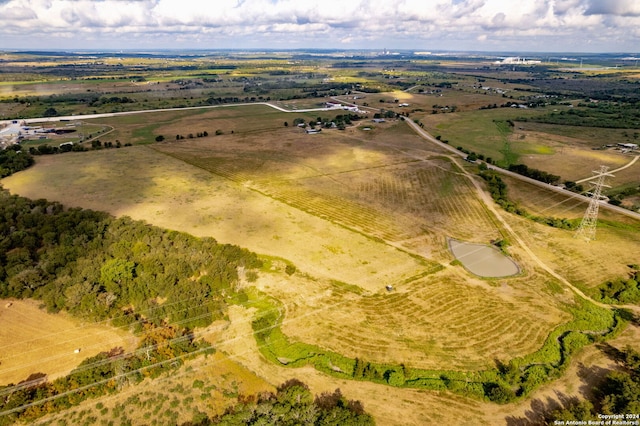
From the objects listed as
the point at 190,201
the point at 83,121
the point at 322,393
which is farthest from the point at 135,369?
the point at 83,121

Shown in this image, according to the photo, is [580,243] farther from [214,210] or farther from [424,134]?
[424,134]

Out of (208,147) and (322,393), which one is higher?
(208,147)

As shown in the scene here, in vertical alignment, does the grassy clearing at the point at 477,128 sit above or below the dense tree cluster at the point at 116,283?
above

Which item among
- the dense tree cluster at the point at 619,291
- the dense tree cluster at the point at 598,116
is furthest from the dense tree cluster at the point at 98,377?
the dense tree cluster at the point at 598,116

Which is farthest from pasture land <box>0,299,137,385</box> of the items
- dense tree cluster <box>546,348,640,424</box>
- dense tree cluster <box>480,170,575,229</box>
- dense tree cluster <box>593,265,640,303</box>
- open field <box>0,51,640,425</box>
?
dense tree cluster <box>480,170,575,229</box>

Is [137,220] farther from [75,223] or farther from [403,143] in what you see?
[403,143]

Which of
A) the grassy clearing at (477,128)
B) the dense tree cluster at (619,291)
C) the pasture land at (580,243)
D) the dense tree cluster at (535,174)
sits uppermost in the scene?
the grassy clearing at (477,128)

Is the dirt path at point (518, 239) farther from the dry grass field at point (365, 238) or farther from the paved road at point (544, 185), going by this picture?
the paved road at point (544, 185)
